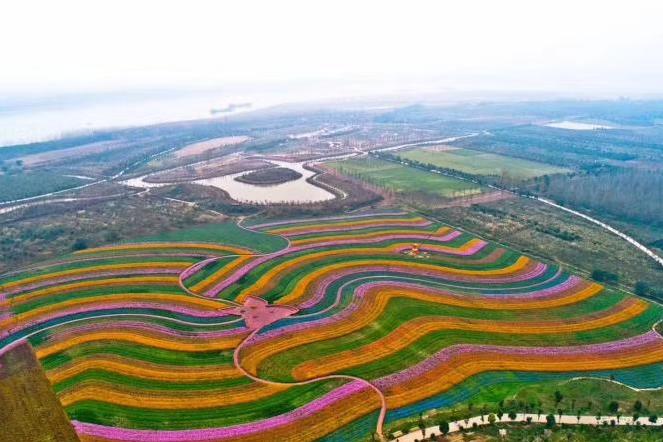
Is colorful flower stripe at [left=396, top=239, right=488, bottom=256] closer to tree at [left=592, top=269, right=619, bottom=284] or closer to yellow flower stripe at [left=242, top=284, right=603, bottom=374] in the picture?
yellow flower stripe at [left=242, top=284, right=603, bottom=374]

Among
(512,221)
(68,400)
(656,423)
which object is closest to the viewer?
(656,423)

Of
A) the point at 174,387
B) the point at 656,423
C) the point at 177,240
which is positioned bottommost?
the point at 656,423

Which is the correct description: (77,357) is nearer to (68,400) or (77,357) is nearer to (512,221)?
(68,400)

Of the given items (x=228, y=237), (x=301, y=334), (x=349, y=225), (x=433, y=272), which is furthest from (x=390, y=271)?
(x=228, y=237)

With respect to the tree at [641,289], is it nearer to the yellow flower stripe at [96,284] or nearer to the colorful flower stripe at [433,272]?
the colorful flower stripe at [433,272]

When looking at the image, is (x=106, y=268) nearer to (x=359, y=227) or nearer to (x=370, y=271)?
(x=370, y=271)

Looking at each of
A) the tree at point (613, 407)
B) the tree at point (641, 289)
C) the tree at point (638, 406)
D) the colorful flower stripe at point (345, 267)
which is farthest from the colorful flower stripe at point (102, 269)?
the tree at point (641, 289)

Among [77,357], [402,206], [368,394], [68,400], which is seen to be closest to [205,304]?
[77,357]
